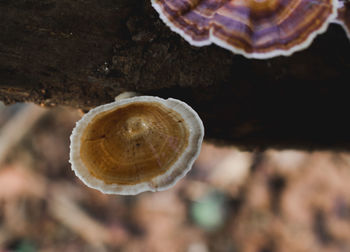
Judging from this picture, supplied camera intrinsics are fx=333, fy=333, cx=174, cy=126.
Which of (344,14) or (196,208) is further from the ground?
(344,14)

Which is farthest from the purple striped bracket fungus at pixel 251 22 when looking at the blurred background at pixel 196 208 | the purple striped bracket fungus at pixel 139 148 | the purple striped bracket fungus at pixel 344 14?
the blurred background at pixel 196 208

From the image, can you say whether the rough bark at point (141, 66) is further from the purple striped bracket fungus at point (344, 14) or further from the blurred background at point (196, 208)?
the blurred background at point (196, 208)

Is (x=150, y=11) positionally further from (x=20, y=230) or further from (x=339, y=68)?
(x=20, y=230)

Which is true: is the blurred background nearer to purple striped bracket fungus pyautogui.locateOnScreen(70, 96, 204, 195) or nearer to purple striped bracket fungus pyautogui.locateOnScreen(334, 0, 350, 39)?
purple striped bracket fungus pyautogui.locateOnScreen(70, 96, 204, 195)

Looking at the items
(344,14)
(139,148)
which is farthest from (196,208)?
(344,14)

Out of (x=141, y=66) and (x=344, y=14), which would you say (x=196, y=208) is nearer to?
(x=141, y=66)
